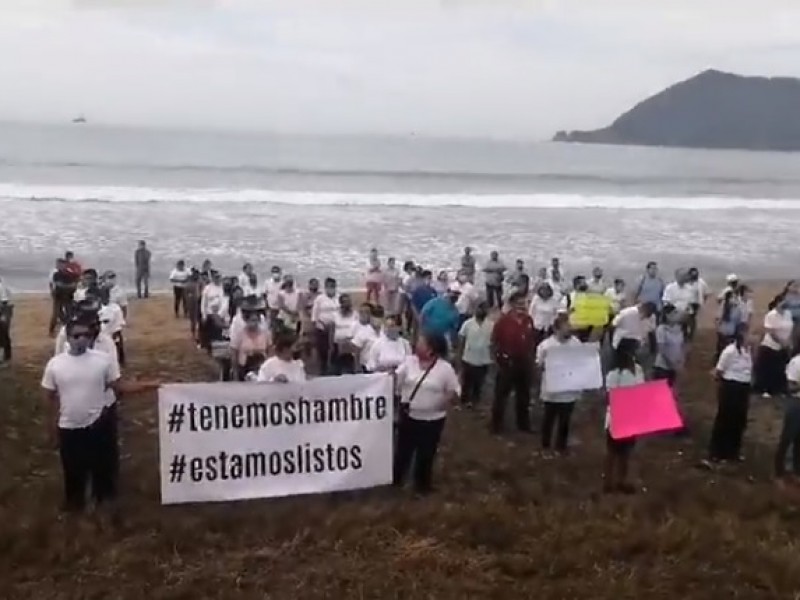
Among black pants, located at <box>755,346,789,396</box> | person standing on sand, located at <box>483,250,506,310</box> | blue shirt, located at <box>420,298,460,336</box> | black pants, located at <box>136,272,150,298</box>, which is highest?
blue shirt, located at <box>420,298,460,336</box>

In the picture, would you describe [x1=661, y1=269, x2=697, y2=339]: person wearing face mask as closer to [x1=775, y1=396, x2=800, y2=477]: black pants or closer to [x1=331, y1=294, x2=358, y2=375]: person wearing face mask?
[x1=331, y1=294, x2=358, y2=375]: person wearing face mask

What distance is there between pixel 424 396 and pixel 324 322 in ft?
22.8

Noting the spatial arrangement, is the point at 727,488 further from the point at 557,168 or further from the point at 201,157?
the point at 557,168

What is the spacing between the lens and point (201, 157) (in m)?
120

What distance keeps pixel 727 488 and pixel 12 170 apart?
8207 cm

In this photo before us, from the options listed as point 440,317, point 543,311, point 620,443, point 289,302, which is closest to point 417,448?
point 620,443

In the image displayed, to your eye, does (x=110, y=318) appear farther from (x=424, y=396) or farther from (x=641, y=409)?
(x=641, y=409)

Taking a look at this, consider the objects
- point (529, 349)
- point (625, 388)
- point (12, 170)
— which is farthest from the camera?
point (12, 170)

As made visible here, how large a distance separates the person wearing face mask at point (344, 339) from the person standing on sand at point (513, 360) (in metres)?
2.27

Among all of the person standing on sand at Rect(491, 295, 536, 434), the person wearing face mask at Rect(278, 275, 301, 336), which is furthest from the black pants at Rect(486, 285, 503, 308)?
the person standing on sand at Rect(491, 295, 536, 434)

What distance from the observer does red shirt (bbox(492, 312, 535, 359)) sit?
13.6 meters

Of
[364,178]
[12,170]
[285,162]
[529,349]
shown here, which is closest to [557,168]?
[285,162]

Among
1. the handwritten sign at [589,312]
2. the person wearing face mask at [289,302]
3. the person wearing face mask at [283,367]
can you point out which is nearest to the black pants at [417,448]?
the person wearing face mask at [283,367]

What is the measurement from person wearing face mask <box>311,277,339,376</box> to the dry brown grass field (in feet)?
16.4
